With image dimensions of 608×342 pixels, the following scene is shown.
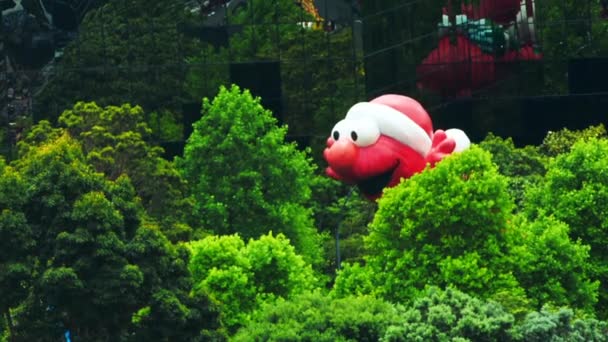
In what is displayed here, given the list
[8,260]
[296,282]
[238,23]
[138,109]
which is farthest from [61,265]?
[238,23]

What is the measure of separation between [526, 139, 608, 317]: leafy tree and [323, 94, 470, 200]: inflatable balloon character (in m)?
7.97

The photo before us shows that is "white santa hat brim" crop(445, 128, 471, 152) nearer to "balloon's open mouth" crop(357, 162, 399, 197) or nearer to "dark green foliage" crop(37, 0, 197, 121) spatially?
"balloon's open mouth" crop(357, 162, 399, 197)

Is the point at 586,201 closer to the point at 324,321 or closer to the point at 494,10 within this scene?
the point at 324,321

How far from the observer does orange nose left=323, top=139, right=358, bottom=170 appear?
103 meters

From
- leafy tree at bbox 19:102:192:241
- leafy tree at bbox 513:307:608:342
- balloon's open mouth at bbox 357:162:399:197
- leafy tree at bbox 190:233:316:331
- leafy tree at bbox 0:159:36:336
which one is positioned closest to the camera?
leafy tree at bbox 513:307:608:342

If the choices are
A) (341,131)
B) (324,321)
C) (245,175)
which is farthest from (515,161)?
(324,321)

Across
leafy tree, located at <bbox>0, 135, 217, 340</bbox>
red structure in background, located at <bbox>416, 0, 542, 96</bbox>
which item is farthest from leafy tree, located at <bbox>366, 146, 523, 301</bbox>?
red structure in background, located at <bbox>416, 0, 542, 96</bbox>

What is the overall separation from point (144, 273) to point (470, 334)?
10416 mm

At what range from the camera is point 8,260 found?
85000 mm

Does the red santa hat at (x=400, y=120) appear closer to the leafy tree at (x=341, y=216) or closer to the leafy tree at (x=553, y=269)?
the leafy tree at (x=341, y=216)

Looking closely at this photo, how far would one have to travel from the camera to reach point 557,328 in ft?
273

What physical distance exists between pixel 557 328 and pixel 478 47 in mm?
38965

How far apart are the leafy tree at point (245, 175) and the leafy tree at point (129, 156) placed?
1580 mm

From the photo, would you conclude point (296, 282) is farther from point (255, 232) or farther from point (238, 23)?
point (238, 23)
